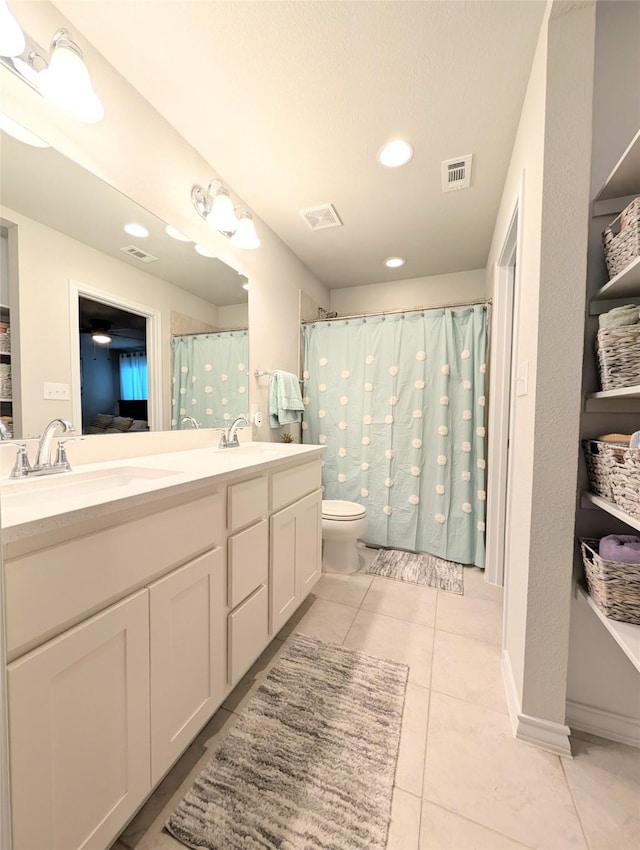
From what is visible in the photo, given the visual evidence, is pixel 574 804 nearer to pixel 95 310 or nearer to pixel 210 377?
pixel 210 377

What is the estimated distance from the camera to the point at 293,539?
1.49m

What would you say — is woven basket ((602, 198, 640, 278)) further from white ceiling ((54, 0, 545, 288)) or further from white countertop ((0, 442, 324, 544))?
white countertop ((0, 442, 324, 544))

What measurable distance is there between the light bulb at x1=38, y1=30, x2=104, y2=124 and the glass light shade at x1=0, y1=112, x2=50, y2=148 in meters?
0.13

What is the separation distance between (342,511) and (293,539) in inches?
27.1

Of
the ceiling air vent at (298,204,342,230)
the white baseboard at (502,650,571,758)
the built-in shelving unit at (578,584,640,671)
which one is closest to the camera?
the built-in shelving unit at (578,584,640,671)

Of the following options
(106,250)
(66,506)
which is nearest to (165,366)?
(106,250)

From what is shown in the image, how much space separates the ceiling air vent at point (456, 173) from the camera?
1.59m

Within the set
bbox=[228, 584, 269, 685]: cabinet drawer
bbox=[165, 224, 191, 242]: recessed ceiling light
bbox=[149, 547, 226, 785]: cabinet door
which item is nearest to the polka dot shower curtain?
bbox=[165, 224, 191, 242]: recessed ceiling light

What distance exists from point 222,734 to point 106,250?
175 cm

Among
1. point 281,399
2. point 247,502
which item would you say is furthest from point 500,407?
point 247,502

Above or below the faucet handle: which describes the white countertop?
below

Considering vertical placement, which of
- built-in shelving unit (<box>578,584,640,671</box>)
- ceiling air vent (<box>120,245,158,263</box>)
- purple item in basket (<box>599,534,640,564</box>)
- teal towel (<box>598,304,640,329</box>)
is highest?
ceiling air vent (<box>120,245,158,263</box>)

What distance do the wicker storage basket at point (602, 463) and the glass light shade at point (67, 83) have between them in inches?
74.0

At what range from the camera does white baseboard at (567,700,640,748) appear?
3.40ft
